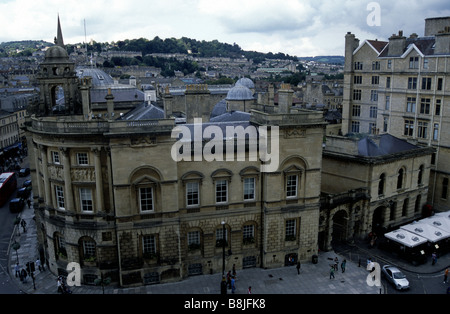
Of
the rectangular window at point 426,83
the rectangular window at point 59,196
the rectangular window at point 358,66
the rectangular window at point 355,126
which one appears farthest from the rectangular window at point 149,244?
the rectangular window at point 358,66

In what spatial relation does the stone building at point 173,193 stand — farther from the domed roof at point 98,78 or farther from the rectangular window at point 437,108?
the domed roof at point 98,78

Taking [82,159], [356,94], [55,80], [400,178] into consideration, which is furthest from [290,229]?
[356,94]

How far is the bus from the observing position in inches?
2133

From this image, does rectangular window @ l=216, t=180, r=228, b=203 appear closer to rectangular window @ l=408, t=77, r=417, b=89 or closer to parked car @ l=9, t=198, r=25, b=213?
rectangular window @ l=408, t=77, r=417, b=89

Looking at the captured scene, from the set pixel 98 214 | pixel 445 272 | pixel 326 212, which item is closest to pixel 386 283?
pixel 445 272

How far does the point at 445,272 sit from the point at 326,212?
10.6 metres

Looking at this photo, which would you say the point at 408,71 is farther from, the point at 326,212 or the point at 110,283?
the point at 110,283

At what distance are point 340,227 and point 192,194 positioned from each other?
1713cm

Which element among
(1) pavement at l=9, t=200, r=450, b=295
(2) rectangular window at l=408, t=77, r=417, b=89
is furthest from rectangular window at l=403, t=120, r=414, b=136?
(1) pavement at l=9, t=200, r=450, b=295

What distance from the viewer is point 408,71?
50.0 metres

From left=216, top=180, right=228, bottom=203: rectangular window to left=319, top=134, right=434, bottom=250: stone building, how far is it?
9.93 metres

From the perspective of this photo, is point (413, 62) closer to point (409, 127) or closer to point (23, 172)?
point (409, 127)

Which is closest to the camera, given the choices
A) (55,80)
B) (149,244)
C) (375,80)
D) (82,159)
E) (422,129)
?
(82,159)

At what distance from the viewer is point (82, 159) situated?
30.8m
